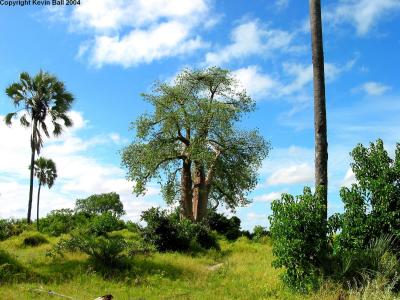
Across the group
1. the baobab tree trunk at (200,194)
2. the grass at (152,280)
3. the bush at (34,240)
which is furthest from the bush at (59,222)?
the grass at (152,280)

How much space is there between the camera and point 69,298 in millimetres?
11953

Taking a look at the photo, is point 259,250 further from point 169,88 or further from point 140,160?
point 169,88

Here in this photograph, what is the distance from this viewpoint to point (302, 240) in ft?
42.2

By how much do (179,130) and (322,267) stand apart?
21765mm

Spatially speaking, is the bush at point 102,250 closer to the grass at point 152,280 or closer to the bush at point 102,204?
the grass at point 152,280

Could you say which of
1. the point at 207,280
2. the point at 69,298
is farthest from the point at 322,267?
the point at 69,298

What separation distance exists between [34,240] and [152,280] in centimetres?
1179

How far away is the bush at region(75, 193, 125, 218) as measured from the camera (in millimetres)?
73688

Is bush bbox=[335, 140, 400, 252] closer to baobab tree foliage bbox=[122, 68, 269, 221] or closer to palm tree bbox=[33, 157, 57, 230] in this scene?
baobab tree foliage bbox=[122, 68, 269, 221]

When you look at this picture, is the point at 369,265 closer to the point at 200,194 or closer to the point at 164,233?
the point at 164,233

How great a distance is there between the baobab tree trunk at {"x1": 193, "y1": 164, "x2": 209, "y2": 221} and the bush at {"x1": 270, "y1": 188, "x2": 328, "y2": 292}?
2002cm

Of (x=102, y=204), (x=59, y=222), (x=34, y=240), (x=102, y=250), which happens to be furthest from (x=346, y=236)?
(x=102, y=204)

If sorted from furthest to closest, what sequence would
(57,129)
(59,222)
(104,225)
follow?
(57,129) < (59,222) < (104,225)

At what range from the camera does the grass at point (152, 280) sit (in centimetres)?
1291
